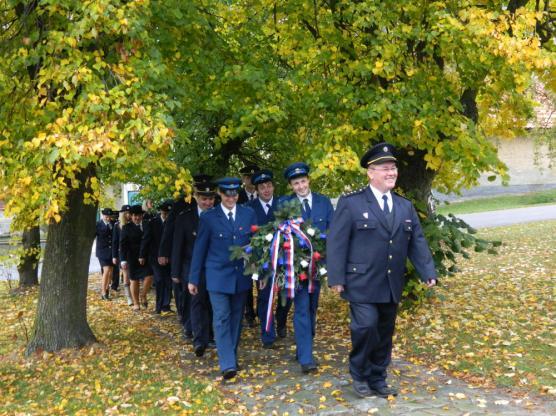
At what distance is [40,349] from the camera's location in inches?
323

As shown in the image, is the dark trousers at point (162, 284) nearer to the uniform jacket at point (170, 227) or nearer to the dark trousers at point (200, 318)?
the uniform jacket at point (170, 227)

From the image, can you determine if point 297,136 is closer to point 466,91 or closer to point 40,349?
point 466,91

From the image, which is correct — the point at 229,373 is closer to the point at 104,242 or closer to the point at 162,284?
the point at 162,284

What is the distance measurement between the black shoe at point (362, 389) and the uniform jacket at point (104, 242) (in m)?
7.96

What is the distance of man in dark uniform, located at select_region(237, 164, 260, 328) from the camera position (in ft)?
31.3

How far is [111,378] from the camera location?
7.06 m

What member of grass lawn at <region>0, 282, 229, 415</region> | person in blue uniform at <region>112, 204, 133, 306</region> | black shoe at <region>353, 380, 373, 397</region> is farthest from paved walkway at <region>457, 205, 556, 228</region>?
black shoe at <region>353, 380, 373, 397</region>

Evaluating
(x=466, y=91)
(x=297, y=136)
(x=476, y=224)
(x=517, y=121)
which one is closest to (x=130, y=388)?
(x=297, y=136)

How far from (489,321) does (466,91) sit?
298cm

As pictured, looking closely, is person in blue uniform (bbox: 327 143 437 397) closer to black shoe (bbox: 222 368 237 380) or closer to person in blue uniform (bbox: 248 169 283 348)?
black shoe (bbox: 222 368 237 380)

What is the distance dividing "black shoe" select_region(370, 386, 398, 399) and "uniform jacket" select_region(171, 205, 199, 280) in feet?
10.7

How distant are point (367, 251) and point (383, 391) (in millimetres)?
1222

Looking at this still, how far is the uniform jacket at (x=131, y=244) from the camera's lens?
1130 centimetres

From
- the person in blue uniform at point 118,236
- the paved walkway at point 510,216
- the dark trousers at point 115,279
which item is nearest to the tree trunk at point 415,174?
the person in blue uniform at point 118,236
